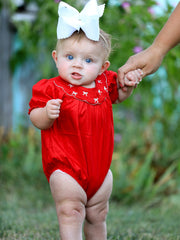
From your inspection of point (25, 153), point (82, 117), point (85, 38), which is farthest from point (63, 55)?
point (25, 153)

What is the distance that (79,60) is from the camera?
2186 mm

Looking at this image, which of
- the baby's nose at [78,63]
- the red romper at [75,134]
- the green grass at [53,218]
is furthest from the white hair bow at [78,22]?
the green grass at [53,218]

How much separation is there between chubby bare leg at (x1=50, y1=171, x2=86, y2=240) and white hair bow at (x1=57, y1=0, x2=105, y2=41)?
834mm

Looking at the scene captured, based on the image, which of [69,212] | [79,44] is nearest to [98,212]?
[69,212]

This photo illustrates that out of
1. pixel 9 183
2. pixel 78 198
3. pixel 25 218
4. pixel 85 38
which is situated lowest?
pixel 9 183

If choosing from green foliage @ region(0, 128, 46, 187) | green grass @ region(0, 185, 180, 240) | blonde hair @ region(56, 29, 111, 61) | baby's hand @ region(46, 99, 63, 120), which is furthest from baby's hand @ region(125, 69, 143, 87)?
green foliage @ region(0, 128, 46, 187)

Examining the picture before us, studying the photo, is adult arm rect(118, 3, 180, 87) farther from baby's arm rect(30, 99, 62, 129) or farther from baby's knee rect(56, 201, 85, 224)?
baby's knee rect(56, 201, 85, 224)

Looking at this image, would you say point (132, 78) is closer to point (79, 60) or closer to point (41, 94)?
point (79, 60)

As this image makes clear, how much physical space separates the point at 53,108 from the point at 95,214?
77cm

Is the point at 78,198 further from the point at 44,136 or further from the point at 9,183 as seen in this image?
the point at 9,183

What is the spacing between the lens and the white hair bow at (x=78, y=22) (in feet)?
7.06

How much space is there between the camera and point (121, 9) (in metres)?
4.70

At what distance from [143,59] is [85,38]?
0.48m

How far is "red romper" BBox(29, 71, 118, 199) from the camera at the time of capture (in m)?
2.16
